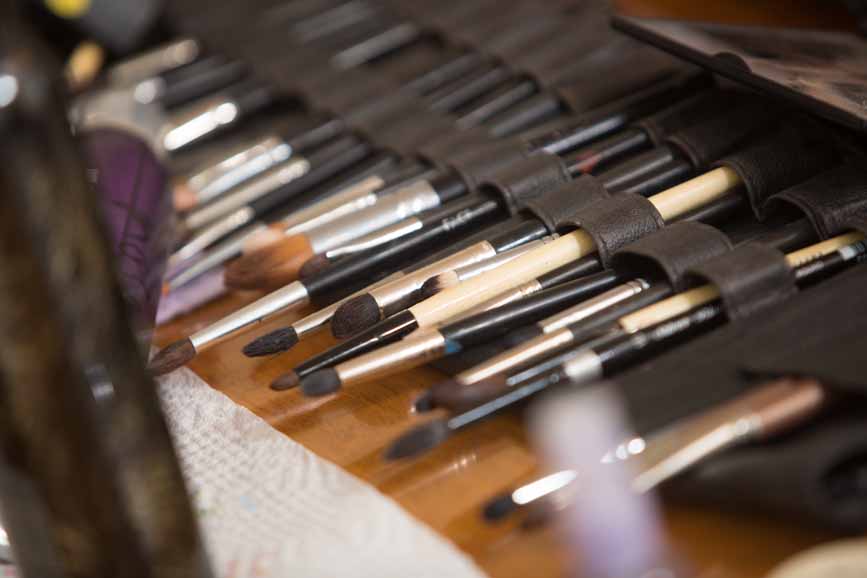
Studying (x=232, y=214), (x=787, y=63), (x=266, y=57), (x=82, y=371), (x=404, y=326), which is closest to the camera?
(x=82, y=371)

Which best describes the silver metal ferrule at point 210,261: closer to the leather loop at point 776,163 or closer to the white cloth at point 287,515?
the white cloth at point 287,515

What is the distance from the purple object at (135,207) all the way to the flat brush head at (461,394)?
0.26 m

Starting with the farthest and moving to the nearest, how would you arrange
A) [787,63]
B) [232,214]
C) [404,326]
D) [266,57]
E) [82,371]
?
[266,57] < [232,214] < [787,63] < [404,326] < [82,371]

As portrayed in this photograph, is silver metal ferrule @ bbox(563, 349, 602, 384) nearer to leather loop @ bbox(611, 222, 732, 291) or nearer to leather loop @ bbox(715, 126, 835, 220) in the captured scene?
leather loop @ bbox(611, 222, 732, 291)

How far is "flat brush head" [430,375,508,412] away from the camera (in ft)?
1.70

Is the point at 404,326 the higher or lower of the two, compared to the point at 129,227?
Result: lower

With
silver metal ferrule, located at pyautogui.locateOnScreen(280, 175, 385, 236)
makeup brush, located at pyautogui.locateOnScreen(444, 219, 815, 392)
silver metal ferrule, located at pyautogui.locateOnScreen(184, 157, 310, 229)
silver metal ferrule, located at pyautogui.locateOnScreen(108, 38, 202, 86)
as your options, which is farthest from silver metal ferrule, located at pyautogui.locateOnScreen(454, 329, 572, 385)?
silver metal ferrule, located at pyautogui.locateOnScreen(108, 38, 202, 86)

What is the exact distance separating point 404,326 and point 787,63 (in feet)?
0.98

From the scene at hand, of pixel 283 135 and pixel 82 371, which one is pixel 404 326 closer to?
pixel 82 371

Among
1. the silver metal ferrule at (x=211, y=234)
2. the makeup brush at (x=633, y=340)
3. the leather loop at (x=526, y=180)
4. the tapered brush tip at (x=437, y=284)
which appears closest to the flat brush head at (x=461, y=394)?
the makeup brush at (x=633, y=340)

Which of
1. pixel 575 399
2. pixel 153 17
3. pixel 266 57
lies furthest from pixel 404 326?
pixel 153 17

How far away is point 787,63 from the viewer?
2.32 ft

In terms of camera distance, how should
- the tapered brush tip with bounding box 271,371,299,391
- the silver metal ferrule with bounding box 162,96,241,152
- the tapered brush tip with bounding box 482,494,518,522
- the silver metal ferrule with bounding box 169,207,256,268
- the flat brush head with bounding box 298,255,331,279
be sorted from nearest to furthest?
the tapered brush tip with bounding box 482,494,518,522 < the tapered brush tip with bounding box 271,371,299,391 < the flat brush head with bounding box 298,255,331,279 < the silver metal ferrule with bounding box 169,207,256,268 < the silver metal ferrule with bounding box 162,96,241,152

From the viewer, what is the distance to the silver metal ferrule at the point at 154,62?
1059 mm
